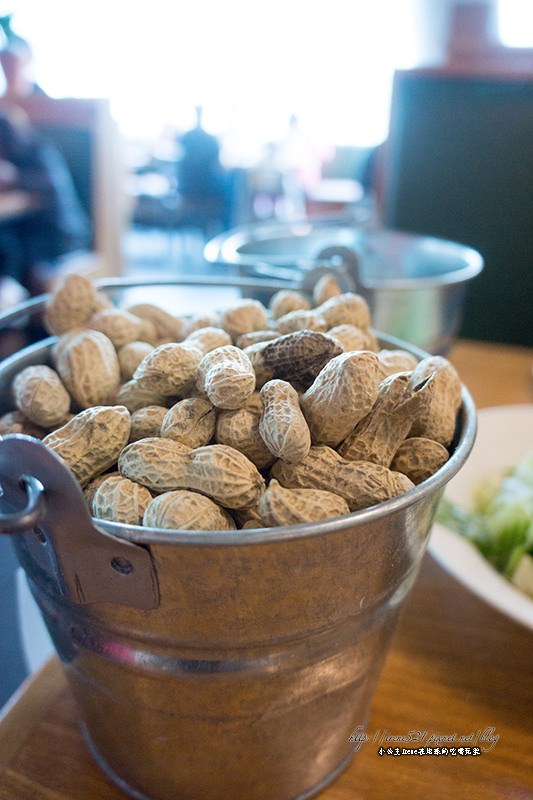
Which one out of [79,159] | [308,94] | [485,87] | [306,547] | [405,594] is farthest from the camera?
[308,94]

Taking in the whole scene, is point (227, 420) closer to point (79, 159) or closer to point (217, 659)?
point (217, 659)

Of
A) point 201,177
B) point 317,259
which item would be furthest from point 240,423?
point 201,177

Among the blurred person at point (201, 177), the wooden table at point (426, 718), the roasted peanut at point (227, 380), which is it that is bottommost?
the blurred person at point (201, 177)

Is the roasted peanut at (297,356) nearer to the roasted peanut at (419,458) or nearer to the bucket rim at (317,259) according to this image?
the roasted peanut at (419,458)

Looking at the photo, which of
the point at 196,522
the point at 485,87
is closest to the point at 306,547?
the point at 196,522

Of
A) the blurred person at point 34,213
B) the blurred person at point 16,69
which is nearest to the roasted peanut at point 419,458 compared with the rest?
the blurred person at point 34,213

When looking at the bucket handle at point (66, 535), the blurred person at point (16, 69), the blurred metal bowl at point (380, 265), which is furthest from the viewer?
the blurred person at point (16, 69)

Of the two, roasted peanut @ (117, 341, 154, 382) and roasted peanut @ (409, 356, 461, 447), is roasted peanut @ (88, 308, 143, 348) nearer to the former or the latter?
roasted peanut @ (117, 341, 154, 382)
